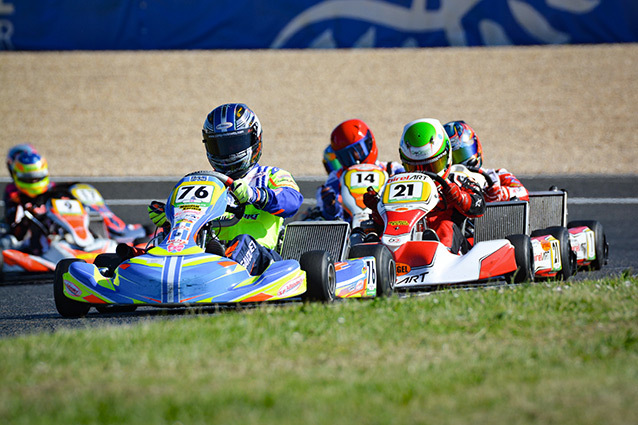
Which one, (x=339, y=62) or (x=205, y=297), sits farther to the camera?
(x=339, y=62)

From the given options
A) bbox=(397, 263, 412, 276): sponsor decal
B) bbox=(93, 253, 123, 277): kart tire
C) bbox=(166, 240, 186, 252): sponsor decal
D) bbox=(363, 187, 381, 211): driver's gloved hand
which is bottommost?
bbox=(397, 263, 412, 276): sponsor decal

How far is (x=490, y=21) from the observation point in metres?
19.5

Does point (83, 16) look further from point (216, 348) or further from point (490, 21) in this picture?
point (216, 348)

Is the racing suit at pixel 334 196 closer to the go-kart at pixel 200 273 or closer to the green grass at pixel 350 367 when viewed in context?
the go-kart at pixel 200 273

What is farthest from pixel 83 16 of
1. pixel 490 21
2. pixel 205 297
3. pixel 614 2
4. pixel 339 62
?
pixel 205 297

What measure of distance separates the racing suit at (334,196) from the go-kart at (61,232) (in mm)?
2414

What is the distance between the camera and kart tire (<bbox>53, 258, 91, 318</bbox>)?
6.22 metres

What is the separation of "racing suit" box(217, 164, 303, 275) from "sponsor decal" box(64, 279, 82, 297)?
1.02 m

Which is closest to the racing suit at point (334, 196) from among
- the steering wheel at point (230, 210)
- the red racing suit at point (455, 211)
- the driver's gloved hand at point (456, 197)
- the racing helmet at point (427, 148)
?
the racing helmet at point (427, 148)

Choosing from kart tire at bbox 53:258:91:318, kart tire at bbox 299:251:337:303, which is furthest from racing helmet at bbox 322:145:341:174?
kart tire at bbox 53:258:91:318

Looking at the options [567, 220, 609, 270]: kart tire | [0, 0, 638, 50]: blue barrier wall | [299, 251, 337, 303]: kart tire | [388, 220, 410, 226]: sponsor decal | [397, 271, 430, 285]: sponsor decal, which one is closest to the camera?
[299, 251, 337, 303]: kart tire

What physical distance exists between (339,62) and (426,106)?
4.40 metres

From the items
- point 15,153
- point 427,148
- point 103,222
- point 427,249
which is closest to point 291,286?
point 427,249

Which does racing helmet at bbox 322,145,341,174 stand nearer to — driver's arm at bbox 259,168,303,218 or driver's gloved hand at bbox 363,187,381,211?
driver's gloved hand at bbox 363,187,381,211
